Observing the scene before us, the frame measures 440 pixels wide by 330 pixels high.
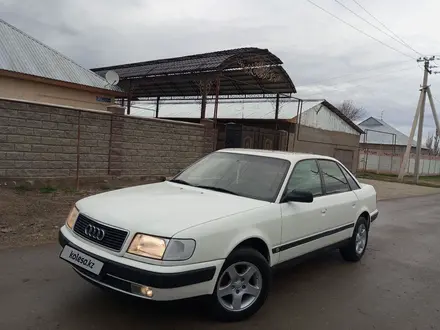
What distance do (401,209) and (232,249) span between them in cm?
1027

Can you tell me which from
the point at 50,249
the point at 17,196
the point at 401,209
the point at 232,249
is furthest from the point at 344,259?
the point at 401,209

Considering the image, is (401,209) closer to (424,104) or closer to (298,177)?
(298,177)


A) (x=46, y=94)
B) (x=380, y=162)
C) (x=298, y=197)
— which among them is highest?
(x=46, y=94)

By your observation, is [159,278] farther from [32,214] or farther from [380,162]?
[380,162]

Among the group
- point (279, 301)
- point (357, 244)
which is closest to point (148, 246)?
point (279, 301)

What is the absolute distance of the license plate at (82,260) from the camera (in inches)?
124

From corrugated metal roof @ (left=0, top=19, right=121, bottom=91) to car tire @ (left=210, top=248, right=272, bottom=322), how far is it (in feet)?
39.9

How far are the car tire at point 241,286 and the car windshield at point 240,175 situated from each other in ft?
2.37

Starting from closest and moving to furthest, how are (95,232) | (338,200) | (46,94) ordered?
(95,232) < (338,200) < (46,94)

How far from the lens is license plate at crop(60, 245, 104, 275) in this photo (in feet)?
10.4

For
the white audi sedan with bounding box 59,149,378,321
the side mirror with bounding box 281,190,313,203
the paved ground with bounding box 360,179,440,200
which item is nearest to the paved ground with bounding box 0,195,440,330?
the white audi sedan with bounding box 59,149,378,321

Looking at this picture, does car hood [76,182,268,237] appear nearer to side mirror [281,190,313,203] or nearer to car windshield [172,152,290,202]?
car windshield [172,152,290,202]

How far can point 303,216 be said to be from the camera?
4.28 meters

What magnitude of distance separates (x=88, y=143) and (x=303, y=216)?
703cm
